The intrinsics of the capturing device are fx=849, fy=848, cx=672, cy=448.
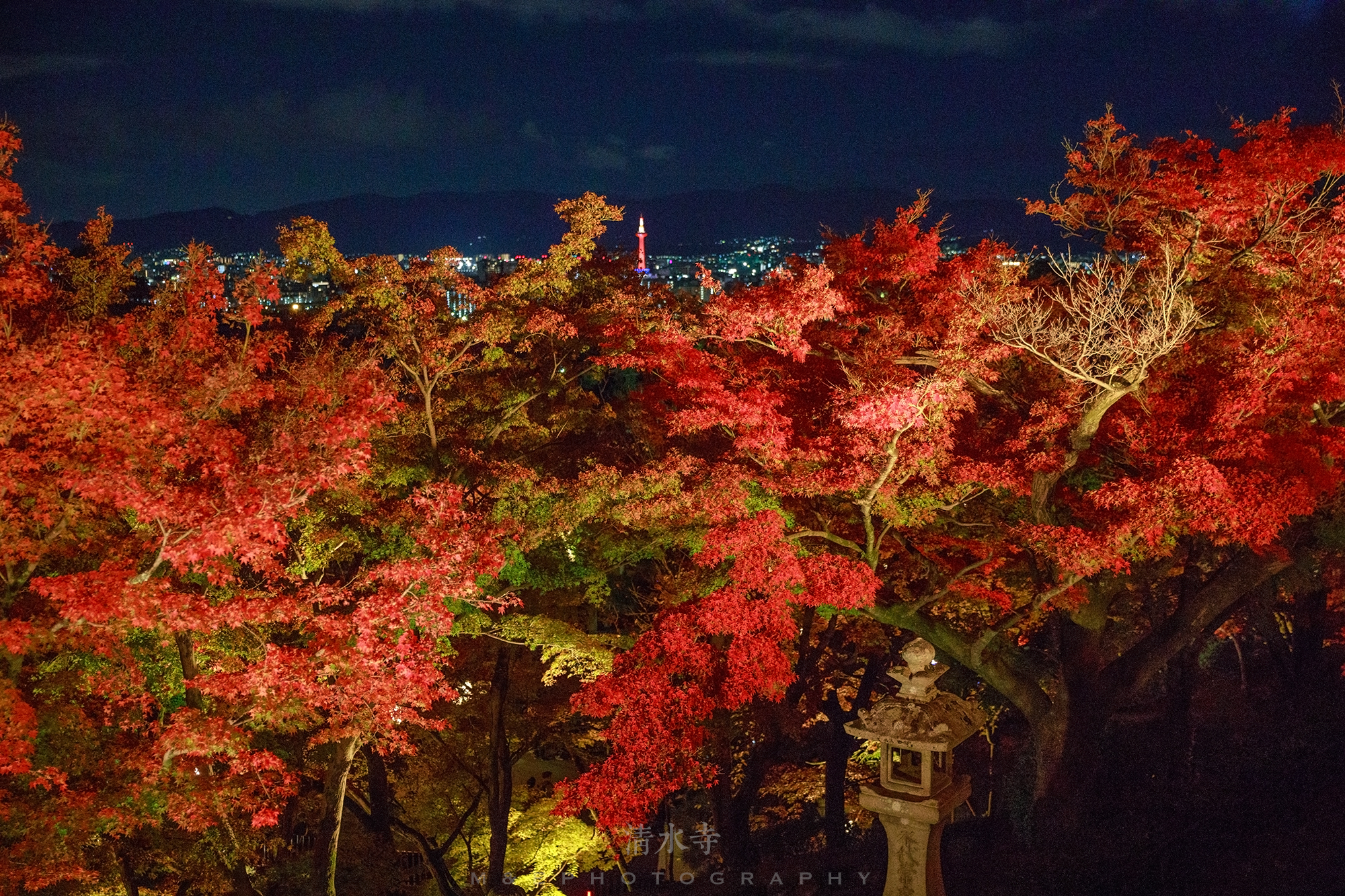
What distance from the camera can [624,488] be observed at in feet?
30.3

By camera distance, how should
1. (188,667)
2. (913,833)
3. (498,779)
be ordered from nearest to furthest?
(913,833), (188,667), (498,779)

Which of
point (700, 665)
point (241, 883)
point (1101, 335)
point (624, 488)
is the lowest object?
point (241, 883)

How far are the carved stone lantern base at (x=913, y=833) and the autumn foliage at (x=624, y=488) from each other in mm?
2169

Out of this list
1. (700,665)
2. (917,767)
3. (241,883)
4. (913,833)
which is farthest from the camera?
(700,665)

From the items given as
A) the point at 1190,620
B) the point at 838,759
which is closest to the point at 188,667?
the point at 838,759

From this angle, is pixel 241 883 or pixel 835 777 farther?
pixel 835 777

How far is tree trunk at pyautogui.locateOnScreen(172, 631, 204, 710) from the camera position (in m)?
8.28

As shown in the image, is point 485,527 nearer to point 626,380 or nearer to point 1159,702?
point 626,380

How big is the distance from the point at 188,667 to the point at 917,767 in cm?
703

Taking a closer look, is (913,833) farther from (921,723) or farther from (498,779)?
(498,779)

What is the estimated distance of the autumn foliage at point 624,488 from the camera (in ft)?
24.8

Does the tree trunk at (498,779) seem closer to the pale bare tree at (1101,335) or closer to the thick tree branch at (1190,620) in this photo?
the pale bare tree at (1101,335)

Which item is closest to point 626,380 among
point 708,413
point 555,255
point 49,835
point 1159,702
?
point 555,255

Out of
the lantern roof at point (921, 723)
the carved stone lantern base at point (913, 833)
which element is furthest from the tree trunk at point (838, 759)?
the lantern roof at point (921, 723)
